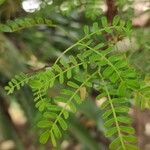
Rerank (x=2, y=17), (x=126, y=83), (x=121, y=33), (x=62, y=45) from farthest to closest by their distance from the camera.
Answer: (x=62, y=45) → (x=2, y=17) → (x=121, y=33) → (x=126, y=83)

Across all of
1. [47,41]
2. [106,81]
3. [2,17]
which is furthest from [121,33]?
[47,41]

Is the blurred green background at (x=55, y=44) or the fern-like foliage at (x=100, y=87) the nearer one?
the fern-like foliage at (x=100, y=87)

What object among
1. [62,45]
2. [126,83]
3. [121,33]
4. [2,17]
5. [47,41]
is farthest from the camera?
[62,45]

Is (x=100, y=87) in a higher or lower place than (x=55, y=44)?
lower

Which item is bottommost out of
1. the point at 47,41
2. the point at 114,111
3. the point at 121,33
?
the point at 114,111

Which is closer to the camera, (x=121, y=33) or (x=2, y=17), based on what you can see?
(x=121, y=33)

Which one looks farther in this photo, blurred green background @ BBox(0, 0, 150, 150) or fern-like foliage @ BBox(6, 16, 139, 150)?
blurred green background @ BBox(0, 0, 150, 150)

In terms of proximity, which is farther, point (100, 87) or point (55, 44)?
point (55, 44)

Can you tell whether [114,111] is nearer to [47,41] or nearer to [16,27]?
[16,27]
